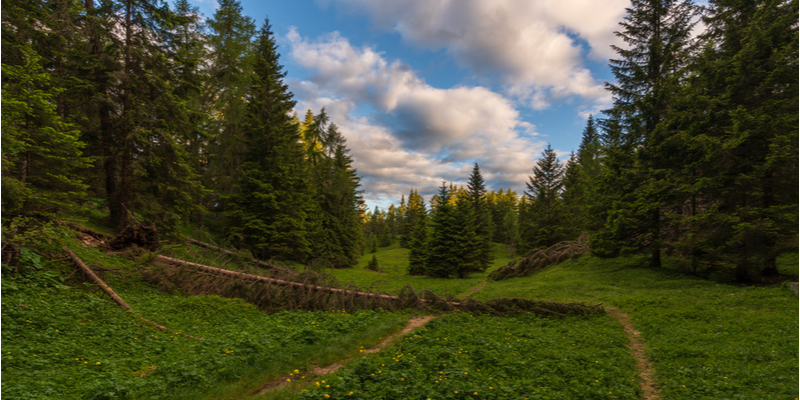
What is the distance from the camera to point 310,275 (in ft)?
41.3

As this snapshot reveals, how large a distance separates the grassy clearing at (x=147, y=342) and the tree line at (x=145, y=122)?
12.3 feet

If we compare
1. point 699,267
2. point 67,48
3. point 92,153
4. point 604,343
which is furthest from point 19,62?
point 699,267

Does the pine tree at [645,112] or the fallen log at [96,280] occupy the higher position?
the pine tree at [645,112]

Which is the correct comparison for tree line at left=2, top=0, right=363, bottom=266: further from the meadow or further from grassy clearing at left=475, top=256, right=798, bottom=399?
grassy clearing at left=475, top=256, right=798, bottom=399

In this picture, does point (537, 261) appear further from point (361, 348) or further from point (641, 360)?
point (361, 348)

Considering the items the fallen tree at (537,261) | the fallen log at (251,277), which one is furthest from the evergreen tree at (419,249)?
the fallen log at (251,277)

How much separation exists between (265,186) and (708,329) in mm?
22186

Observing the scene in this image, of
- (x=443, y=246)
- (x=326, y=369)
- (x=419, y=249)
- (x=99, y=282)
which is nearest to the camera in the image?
(x=326, y=369)

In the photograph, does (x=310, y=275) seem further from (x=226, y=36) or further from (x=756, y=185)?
(x=226, y=36)

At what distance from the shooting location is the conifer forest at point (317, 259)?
5.83 metres

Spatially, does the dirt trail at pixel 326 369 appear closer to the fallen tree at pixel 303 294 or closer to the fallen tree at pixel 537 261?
the fallen tree at pixel 303 294

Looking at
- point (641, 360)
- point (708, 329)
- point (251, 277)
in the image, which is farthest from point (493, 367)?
point (251, 277)

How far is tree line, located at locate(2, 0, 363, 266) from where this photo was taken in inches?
382

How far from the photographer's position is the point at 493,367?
650 centimetres
